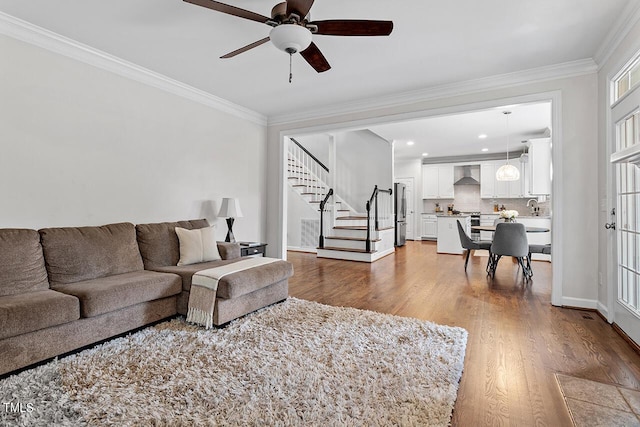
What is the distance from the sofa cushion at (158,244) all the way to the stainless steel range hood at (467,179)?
8.56 m

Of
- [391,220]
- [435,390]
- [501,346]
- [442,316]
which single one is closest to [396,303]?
[442,316]

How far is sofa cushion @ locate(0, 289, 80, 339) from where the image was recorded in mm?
1931

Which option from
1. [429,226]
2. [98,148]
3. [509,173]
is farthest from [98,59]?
[429,226]

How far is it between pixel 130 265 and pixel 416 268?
4328 mm

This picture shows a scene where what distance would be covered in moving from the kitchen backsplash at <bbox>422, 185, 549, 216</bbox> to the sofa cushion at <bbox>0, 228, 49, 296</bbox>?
387 inches

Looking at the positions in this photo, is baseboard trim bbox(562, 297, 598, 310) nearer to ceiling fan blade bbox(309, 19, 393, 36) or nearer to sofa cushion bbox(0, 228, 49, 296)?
ceiling fan blade bbox(309, 19, 393, 36)

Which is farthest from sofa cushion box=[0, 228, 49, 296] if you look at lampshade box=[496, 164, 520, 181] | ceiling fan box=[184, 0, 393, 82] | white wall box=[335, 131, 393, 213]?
lampshade box=[496, 164, 520, 181]

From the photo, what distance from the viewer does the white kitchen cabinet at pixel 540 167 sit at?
21.6 ft

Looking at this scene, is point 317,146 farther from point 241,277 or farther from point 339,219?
point 241,277

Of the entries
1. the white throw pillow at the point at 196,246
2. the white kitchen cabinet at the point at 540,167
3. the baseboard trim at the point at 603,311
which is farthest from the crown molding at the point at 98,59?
the white kitchen cabinet at the point at 540,167

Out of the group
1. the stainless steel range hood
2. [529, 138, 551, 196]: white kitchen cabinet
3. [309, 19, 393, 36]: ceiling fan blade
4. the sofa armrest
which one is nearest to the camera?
[309, 19, 393, 36]: ceiling fan blade

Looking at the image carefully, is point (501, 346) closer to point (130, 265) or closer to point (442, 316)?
point (442, 316)

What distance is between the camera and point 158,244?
343 centimetres

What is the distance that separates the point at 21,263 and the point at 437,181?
390 inches
